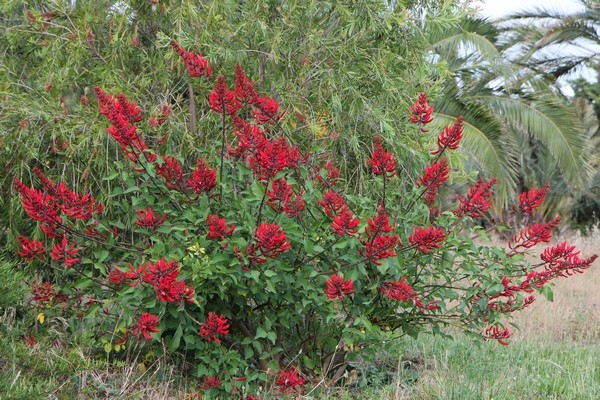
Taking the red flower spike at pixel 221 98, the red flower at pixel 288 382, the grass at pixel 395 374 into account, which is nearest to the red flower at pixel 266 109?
the red flower spike at pixel 221 98

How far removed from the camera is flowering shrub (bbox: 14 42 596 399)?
3410mm

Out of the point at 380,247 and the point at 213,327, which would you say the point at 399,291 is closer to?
the point at 380,247

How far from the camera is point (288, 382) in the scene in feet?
12.4

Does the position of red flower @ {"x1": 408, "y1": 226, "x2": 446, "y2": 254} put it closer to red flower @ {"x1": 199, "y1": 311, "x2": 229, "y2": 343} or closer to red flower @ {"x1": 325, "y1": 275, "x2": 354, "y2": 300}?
red flower @ {"x1": 325, "y1": 275, "x2": 354, "y2": 300}

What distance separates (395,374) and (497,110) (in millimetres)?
8432

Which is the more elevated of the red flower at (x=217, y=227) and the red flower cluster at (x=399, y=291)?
the red flower at (x=217, y=227)

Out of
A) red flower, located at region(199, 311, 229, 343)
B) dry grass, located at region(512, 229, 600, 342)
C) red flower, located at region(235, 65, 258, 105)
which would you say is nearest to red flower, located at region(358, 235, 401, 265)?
red flower, located at region(199, 311, 229, 343)

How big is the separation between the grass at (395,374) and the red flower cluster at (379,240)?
0.88 metres

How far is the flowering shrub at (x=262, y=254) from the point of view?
11.2 ft

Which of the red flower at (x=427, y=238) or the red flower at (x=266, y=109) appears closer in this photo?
the red flower at (x=427, y=238)

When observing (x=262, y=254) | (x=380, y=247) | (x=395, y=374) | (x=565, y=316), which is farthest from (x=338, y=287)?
(x=565, y=316)

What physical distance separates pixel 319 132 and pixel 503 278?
1.43m

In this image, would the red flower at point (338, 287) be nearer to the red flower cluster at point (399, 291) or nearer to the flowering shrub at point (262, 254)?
the flowering shrub at point (262, 254)

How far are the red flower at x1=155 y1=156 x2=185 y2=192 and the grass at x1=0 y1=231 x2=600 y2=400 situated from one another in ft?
3.21
